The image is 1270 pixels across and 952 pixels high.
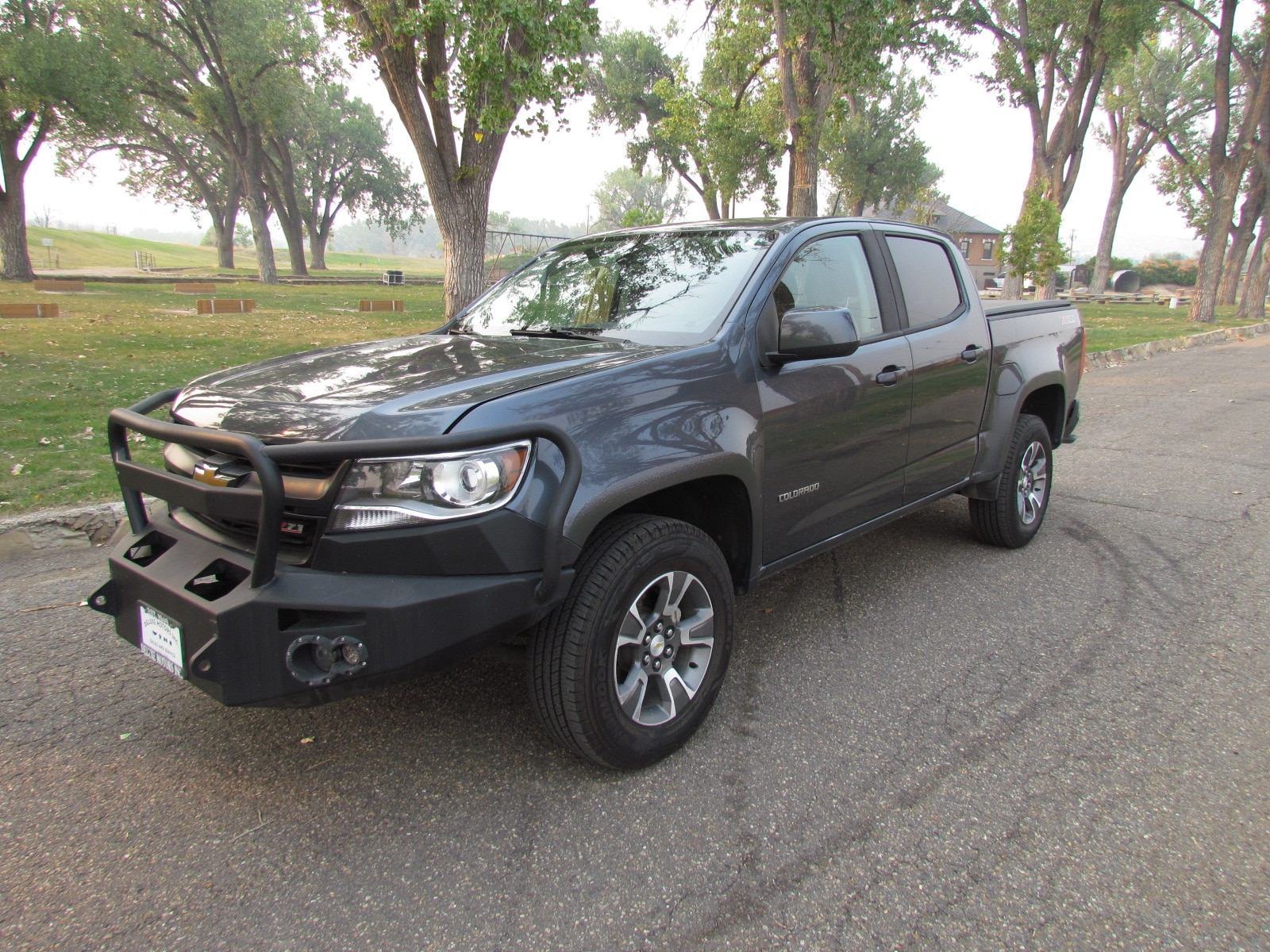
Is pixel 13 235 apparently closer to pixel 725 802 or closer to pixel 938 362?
pixel 938 362

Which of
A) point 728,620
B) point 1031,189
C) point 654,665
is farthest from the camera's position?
point 1031,189

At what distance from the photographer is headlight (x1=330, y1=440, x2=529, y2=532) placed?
214cm

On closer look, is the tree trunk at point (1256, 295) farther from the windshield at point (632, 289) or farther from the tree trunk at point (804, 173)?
the windshield at point (632, 289)

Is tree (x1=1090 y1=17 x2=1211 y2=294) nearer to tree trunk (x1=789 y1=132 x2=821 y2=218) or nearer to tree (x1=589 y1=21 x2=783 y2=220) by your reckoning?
tree (x1=589 y1=21 x2=783 y2=220)

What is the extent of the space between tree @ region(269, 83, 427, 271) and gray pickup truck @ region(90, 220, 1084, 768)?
4671 cm

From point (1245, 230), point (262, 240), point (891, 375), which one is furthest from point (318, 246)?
point (891, 375)

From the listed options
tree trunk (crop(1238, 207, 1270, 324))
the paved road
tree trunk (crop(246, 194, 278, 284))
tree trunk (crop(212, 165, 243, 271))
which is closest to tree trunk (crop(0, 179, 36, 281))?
tree trunk (crop(246, 194, 278, 284))

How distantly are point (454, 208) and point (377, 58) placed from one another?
6.84 feet

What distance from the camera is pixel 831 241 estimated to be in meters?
3.53

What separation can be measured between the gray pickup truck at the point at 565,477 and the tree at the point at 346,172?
4671cm

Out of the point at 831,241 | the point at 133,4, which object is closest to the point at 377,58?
the point at 831,241

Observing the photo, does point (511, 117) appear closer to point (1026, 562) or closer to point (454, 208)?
point (454, 208)

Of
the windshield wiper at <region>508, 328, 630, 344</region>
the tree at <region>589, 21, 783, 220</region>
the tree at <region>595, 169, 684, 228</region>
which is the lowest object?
the windshield wiper at <region>508, 328, 630, 344</region>

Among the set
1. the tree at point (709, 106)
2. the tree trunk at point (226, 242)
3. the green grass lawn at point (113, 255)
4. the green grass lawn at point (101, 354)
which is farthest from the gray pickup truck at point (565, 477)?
the tree trunk at point (226, 242)
